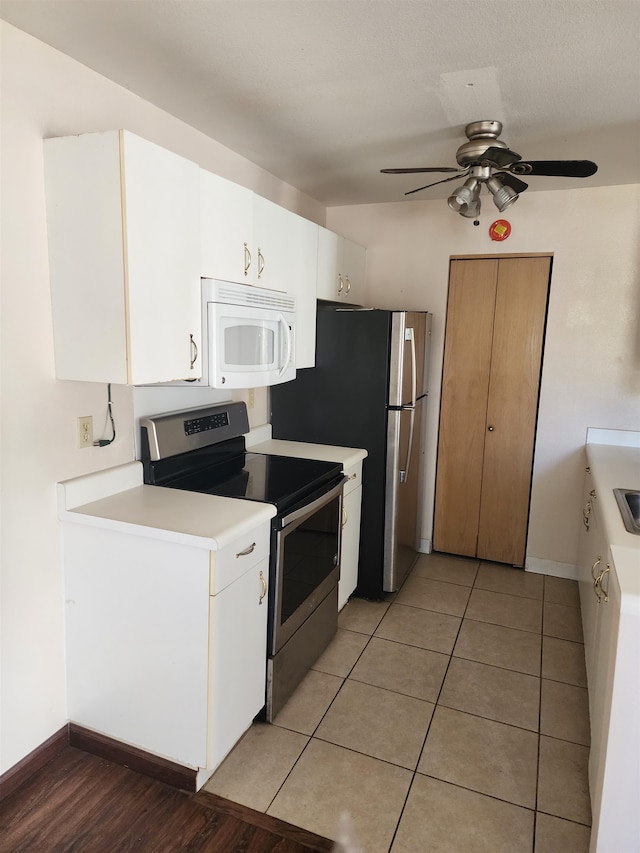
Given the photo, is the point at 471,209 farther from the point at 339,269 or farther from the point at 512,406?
the point at 512,406

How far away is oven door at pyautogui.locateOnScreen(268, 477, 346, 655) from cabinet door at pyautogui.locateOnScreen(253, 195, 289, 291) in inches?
38.1

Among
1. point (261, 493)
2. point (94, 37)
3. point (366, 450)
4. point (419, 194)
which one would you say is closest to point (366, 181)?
point (419, 194)

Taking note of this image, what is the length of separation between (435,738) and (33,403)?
190 centimetres

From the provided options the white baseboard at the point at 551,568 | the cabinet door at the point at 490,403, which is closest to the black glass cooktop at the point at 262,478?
the cabinet door at the point at 490,403

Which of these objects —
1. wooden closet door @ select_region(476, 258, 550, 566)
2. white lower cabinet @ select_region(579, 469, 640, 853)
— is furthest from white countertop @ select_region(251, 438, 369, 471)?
white lower cabinet @ select_region(579, 469, 640, 853)

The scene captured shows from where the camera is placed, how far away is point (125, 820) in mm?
1785

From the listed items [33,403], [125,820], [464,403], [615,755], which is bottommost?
[125,820]

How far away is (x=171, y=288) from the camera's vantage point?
6.19 ft

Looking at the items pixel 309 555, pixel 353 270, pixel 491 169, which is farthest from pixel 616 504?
pixel 353 270

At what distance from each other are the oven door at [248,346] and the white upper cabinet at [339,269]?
0.57m

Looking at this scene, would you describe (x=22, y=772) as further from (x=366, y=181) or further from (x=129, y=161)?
(x=366, y=181)

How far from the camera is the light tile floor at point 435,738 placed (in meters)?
1.82

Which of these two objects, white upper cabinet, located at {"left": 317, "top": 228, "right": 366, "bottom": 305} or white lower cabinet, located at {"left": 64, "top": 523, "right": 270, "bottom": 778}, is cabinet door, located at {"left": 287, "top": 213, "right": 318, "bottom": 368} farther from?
white lower cabinet, located at {"left": 64, "top": 523, "right": 270, "bottom": 778}

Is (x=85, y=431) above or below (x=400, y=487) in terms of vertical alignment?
above
